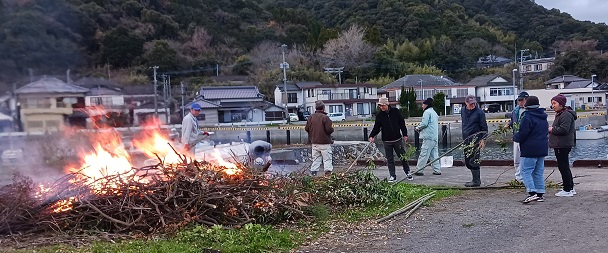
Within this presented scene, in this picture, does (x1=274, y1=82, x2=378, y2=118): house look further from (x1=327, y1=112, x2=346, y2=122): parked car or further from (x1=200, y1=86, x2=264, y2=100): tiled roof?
(x1=200, y1=86, x2=264, y2=100): tiled roof

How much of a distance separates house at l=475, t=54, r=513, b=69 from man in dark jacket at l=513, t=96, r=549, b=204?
254 feet

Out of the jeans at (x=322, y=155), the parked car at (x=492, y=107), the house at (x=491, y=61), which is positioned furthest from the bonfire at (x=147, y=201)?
the house at (x=491, y=61)

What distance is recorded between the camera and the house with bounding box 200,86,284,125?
44469mm

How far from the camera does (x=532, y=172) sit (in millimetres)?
7102

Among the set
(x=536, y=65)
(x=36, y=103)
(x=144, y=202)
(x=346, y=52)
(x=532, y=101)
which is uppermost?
(x=346, y=52)

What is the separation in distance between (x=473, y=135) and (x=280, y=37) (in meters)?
65.0

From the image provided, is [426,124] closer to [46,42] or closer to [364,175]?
[364,175]

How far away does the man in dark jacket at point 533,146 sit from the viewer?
6969 mm

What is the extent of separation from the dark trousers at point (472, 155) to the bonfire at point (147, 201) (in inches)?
129

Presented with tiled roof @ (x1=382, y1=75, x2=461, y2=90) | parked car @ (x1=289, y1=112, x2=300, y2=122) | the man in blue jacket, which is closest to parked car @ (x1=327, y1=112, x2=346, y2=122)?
parked car @ (x1=289, y1=112, x2=300, y2=122)

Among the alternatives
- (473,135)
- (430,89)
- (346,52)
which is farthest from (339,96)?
(473,135)

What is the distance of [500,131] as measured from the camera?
8398mm

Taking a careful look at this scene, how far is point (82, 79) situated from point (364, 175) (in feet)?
14.0

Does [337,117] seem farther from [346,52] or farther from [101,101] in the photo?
[101,101]
